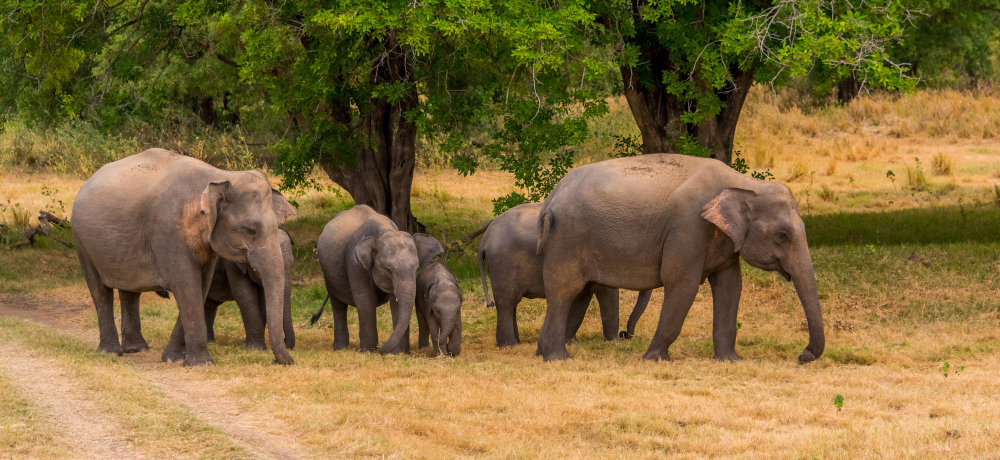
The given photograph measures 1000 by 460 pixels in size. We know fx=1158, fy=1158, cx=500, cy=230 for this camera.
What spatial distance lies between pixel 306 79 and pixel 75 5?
12.3 ft

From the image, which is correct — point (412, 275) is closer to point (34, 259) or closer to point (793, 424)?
point (793, 424)

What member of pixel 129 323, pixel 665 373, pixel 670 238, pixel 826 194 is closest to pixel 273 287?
pixel 129 323

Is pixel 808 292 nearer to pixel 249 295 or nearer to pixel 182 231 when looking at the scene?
pixel 249 295

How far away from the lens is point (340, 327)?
42.9ft

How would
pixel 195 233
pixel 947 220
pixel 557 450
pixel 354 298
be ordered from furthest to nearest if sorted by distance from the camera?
pixel 947 220 < pixel 354 298 < pixel 195 233 < pixel 557 450

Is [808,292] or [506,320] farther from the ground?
[808,292]

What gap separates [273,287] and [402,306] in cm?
140

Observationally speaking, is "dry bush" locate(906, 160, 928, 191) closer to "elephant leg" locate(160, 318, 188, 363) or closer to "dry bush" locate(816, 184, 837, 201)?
"dry bush" locate(816, 184, 837, 201)

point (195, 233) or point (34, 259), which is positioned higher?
point (195, 233)

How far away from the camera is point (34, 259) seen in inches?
782

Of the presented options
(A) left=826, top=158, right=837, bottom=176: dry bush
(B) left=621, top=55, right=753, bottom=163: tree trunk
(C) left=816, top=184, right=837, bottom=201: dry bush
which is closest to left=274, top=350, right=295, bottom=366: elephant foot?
(B) left=621, top=55, right=753, bottom=163: tree trunk

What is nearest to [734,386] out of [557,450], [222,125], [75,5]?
[557,450]

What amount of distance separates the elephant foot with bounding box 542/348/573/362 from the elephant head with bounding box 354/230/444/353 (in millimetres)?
1493

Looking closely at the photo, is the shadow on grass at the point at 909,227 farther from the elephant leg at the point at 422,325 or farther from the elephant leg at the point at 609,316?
the elephant leg at the point at 422,325
